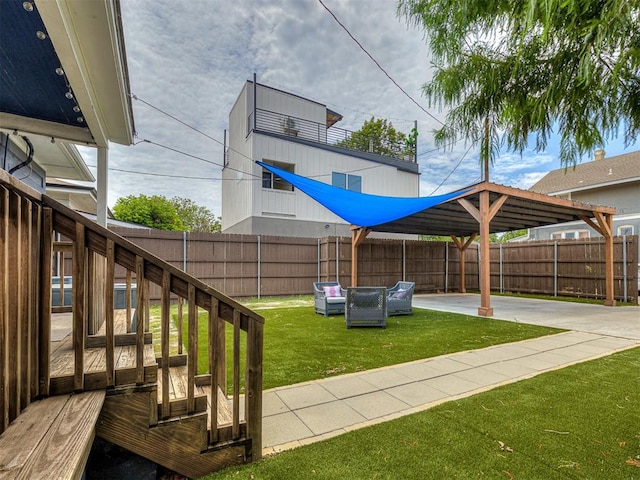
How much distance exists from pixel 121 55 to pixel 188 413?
236 centimetres

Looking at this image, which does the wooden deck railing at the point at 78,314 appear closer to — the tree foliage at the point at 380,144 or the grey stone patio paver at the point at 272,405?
the grey stone patio paver at the point at 272,405

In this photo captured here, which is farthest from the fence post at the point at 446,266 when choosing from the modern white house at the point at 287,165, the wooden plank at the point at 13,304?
the wooden plank at the point at 13,304

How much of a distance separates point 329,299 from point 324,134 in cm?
793

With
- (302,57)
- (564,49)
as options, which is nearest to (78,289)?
(564,49)

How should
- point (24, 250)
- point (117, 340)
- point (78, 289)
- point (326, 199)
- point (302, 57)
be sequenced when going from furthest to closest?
point (302, 57)
point (326, 199)
point (117, 340)
point (78, 289)
point (24, 250)

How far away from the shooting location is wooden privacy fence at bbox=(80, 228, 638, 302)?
8.60 meters

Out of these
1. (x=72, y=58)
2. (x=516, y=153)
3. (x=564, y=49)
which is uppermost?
(x=72, y=58)

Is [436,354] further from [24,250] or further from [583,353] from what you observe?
[24,250]

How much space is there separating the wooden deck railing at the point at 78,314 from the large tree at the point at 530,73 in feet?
6.19

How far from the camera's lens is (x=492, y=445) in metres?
Answer: 1.96

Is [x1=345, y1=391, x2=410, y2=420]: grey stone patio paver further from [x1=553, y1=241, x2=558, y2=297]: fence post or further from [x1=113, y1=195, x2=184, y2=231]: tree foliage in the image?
[x1=113, y1=195, x2=184, y2=231]: tree foliage

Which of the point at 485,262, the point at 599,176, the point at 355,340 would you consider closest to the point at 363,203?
the point at 485,262

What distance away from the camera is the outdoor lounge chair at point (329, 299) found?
6.61 metres

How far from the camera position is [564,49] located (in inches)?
64.3
